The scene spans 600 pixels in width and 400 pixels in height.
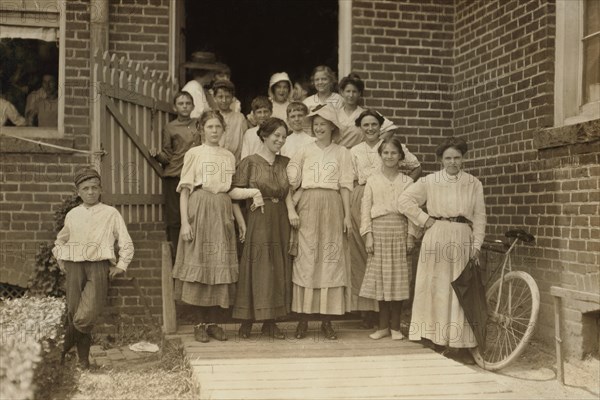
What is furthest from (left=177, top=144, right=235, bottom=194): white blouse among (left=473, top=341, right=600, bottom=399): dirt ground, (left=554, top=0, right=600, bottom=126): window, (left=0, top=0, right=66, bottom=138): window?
(left=554, top=0, right=600, bottom=126): window

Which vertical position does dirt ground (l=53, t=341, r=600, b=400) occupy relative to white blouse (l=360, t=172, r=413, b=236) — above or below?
below

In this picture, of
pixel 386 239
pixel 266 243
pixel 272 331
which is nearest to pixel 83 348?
pixel 272 331

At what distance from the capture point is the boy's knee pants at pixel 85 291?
5.32 meters

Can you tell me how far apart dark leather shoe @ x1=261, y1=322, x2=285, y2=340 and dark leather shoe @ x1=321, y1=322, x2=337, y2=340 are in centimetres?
35

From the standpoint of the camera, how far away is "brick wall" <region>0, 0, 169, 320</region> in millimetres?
6707

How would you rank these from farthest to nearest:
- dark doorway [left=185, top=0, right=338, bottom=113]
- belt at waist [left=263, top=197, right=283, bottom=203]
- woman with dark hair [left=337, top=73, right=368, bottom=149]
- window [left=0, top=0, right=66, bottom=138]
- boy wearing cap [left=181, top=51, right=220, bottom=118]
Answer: dark doorway [left=185, top=0, right=338, bottom=113] < boy wearing cap [left=181, top=51, right=220, bottom=118] < window [left=0, top=0, right=66, bottom=138] < woman with dark hair [left=337, top=73, right=368, bottom=149] < belt at waist [left=263, top=197, right=283, bottom=203]

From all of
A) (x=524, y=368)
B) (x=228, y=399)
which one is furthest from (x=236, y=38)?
(x=228, y=399)

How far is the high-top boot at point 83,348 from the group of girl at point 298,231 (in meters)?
0.78

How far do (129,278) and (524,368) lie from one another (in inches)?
142

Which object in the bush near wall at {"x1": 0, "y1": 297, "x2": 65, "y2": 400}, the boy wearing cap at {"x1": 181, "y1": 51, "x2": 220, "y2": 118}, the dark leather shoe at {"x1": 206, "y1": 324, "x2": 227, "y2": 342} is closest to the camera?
the bush near wall at {"x1": 0, "y1": 297, "x2": 65, "y2": 400}

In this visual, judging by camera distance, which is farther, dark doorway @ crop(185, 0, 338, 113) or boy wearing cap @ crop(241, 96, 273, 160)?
dark doorway @ crop(185, 0, 338, 113)

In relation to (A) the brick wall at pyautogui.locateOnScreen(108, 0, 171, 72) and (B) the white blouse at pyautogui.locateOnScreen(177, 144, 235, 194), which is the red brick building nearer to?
(A) the brick wall at pyautogui.locateOnScreen(108, 0, 171, 72)

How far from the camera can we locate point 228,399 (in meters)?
4.25

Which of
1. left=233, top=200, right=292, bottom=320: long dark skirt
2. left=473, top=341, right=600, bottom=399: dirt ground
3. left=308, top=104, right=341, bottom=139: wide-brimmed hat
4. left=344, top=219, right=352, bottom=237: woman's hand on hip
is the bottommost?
left=473, top=341, right=600, bottom=399: dirt ground
